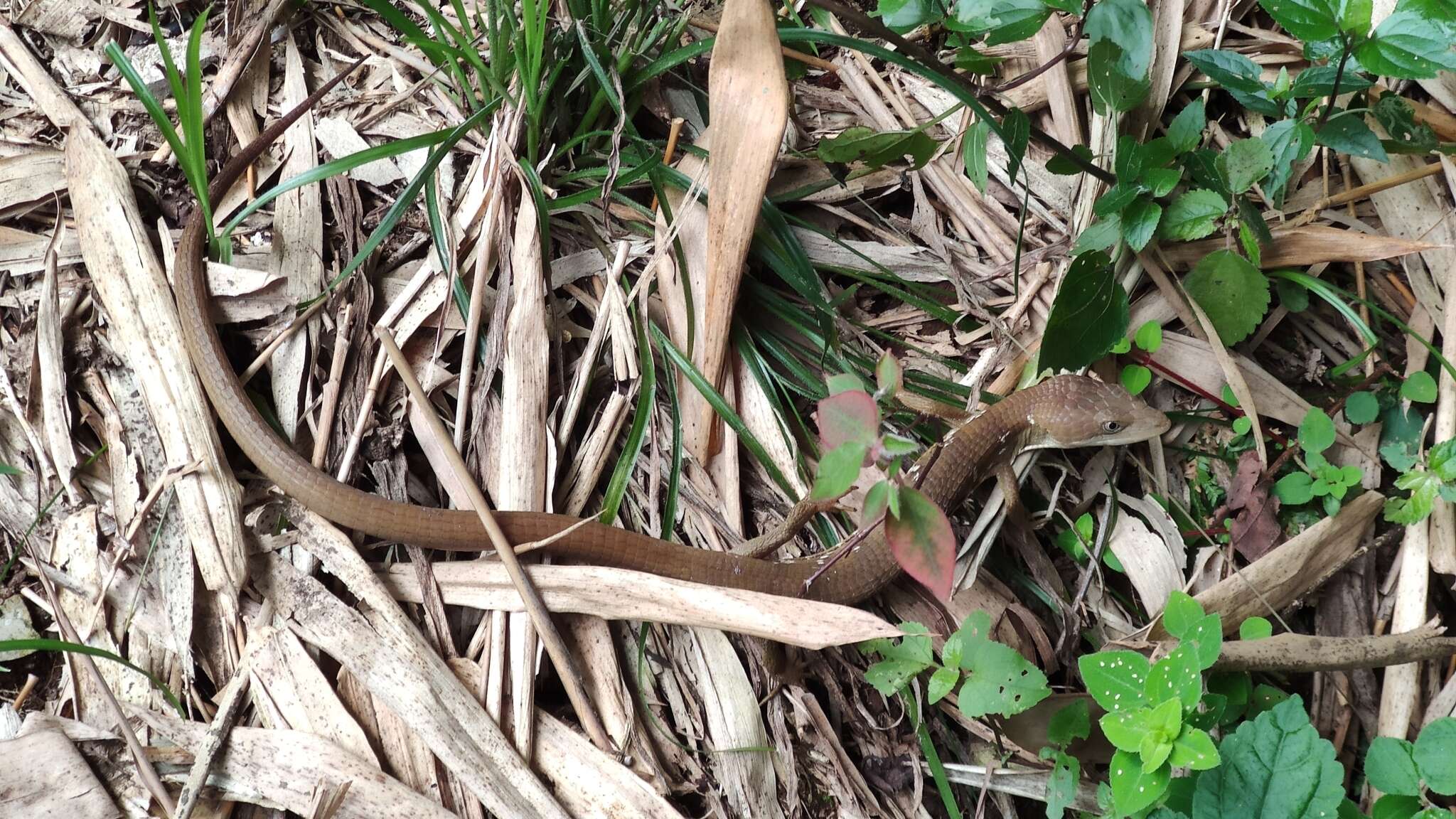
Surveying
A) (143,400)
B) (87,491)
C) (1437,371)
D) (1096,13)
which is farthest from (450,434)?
(1437,371)

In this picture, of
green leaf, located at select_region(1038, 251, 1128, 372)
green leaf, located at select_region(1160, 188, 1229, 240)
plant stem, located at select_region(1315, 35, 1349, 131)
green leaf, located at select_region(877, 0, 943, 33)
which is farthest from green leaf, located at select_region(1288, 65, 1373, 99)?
green leaf, located at select_region(877, 0, 943, 33)

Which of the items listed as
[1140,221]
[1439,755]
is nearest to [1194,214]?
[1140,221]

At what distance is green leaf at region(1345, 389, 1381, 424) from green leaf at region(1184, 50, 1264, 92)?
3.77 feet

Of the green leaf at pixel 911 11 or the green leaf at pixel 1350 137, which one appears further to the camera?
the green leaf at pixel 1350 137

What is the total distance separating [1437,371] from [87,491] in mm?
4830

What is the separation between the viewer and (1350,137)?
297cm

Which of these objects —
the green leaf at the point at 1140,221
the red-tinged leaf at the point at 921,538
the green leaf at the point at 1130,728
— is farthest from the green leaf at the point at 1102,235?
the green leaf at the point at 1130,728

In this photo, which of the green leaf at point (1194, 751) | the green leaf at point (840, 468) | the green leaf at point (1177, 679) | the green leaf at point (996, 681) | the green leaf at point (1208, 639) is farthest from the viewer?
the green leaf at point (996, 681)

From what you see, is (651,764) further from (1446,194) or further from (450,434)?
(1446,194)

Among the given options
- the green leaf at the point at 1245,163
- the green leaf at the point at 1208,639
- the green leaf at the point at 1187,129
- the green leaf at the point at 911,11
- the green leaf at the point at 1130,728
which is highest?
the green leaf at the point at 911,11

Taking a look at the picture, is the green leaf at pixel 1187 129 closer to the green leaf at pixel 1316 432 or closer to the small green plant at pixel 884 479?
the green leaf at pixel 1316 432

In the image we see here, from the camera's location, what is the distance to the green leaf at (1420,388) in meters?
3.19

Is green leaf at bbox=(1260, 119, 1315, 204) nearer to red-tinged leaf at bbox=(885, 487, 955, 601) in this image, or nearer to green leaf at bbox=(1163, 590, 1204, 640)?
green leaf at bbox=(1163, 590, 1204, 640)

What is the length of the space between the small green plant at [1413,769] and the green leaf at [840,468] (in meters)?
2.01
